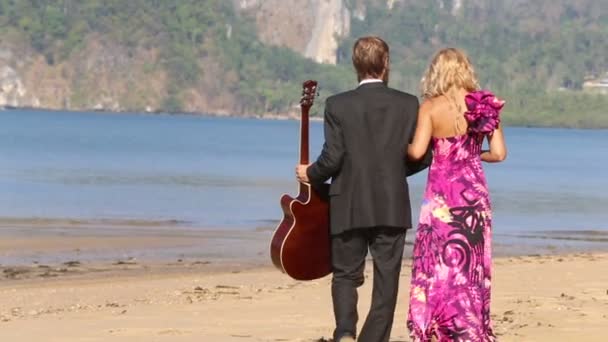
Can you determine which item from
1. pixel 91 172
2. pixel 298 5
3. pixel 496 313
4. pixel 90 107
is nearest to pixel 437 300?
pixel 496 313

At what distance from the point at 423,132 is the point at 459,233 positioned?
0.43 m

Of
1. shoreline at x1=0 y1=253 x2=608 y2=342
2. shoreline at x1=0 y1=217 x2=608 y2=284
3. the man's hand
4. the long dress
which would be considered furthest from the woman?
shoreline at x1=0 y1=217 x2=608 y2=284

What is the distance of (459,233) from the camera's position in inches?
231

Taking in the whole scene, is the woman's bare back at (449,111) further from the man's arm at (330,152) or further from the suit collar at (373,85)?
the man's arm at (330,152)

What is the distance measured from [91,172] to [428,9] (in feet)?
481

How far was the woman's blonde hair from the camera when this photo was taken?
5766 millimetres

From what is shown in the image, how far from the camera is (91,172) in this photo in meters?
39.4

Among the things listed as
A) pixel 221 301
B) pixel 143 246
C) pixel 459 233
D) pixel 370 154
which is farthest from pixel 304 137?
pixel 143 246

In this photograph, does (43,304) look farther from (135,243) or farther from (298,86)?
(298,86)

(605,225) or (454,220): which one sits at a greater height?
(454,220)

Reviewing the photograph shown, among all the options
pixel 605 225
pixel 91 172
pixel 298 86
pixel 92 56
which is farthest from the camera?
pixel 298 86

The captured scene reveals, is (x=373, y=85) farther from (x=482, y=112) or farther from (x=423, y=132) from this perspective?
(x=482, y=112)

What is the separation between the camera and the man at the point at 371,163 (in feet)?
19.5

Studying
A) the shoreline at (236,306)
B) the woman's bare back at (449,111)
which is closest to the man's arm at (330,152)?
the woman's bare back at (449,111)
